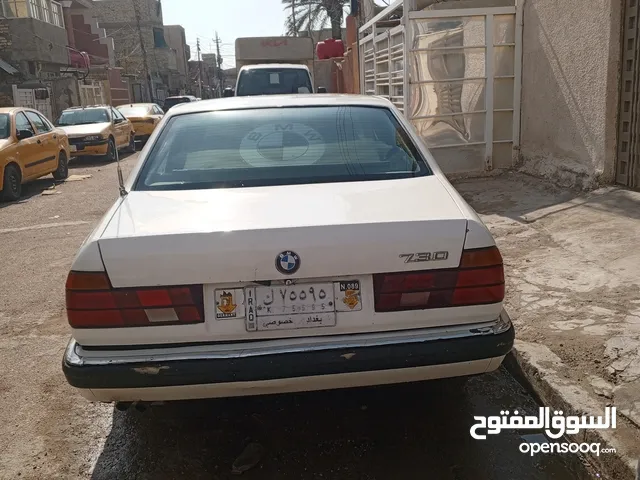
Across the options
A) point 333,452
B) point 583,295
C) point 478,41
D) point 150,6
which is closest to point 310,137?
point 333,452

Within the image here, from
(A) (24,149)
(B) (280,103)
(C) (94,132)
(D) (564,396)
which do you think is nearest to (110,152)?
(C) (94,132)

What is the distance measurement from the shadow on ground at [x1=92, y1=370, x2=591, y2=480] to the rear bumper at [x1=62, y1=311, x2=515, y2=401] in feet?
1.49

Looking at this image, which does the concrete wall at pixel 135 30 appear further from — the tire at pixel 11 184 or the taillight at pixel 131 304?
the taillight at pixel 131 304

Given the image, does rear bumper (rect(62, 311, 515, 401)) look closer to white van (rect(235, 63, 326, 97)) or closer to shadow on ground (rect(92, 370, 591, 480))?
shadow on ground (rect(92, 370, 591, 480))

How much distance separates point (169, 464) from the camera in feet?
9.11

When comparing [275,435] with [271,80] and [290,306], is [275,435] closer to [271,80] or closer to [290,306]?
[290,306]

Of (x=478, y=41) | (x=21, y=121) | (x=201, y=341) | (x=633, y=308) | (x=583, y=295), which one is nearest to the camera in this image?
(x=201, y=341)

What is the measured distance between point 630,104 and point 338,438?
492 centimetres

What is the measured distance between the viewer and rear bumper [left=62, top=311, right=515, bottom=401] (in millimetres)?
2396

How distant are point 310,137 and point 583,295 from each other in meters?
2.21

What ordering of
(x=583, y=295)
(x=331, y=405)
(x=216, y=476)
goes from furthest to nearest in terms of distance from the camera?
(x=583, y=295) < (x=331, y=405) < (x=216, y=476)

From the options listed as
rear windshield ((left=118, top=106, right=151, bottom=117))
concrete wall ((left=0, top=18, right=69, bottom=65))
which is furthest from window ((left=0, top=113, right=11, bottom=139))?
concrete wall ((left=0, top=18, right=69, bottom=65))

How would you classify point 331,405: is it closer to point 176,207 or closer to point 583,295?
point 176,207

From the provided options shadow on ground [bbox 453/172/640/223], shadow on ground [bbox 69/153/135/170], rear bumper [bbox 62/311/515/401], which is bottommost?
shadow on ground [bbox 69/153/135/170]
